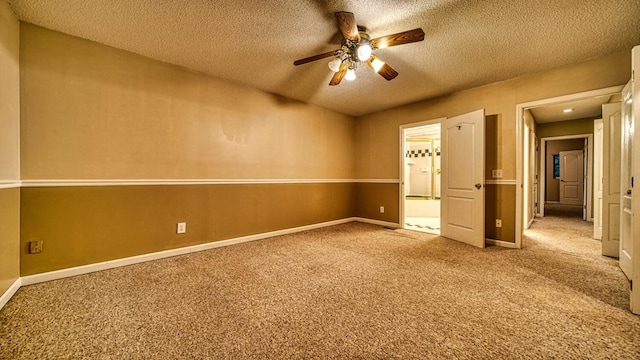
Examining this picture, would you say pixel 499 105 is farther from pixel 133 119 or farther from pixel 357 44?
pixel 133 119

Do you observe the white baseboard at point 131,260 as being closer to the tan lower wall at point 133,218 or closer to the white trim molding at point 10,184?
the tan lower wall at point 133,218

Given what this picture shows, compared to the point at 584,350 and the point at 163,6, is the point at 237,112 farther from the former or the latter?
the point at 584,350

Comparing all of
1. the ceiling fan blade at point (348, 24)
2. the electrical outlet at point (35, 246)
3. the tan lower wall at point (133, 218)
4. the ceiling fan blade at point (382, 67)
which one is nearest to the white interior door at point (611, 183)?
the ceiling fan blade at point (382, 67)

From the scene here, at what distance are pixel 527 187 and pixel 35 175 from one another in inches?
282

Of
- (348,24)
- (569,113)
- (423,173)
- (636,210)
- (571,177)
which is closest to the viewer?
Result: (636,210)

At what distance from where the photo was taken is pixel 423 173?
264 inches

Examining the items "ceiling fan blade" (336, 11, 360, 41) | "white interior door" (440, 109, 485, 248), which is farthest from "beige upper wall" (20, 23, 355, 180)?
"white interior door" (440, 109, 485, 248)

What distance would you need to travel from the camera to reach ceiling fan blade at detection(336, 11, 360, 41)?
1.79m

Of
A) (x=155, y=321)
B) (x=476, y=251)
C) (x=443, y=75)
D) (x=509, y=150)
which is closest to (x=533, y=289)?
(x=476, y=251)

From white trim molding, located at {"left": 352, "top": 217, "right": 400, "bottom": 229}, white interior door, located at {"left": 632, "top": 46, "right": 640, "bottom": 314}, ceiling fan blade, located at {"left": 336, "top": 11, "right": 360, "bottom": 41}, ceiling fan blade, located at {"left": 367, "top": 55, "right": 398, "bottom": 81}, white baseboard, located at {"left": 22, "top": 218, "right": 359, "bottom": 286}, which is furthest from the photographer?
white trim molding, located at {"left": 352, "top": 217, "right": 400, "bottom": 229}

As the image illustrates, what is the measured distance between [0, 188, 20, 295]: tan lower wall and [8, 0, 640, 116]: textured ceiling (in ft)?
5.08

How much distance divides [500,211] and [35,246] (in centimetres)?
526

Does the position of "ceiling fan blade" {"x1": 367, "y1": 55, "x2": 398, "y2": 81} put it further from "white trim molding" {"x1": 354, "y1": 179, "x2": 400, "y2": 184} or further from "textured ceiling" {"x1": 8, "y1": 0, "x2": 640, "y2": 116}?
"white trim molding" {"x1": 354, "y1": 179, "x2": 400, "y2": 184}

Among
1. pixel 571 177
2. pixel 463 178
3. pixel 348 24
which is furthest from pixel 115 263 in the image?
pixel 571 177
